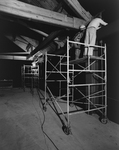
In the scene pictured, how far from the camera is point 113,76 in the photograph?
359cm

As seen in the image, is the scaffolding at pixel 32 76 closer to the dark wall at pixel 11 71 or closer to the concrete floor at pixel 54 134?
the dark wall at pixel 11 71

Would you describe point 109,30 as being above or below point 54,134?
above

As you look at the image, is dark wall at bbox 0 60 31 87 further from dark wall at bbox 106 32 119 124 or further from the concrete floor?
dark wall at bbox 106 32 119 124

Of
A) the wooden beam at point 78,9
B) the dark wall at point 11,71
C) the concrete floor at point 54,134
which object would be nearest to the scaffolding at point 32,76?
the dark wall at point 11,71

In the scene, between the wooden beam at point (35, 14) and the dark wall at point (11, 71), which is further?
the dark wall at point (11, 71)

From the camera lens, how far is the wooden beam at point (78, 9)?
3.37 m

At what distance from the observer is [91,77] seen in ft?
13.6

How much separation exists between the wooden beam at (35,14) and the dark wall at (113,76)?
1519 millimetres

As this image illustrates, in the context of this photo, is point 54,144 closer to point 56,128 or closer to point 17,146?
point 56,128

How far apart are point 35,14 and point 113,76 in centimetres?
362

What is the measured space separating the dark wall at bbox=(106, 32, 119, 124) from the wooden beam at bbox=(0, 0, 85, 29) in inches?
59.8

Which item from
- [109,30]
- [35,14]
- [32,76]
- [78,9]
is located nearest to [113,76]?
[109,30]

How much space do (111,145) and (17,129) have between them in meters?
2.77

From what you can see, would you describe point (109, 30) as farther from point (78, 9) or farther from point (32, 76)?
point (32, 76)
